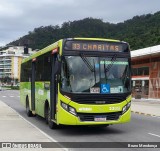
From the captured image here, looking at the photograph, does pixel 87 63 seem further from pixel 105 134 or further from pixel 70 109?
Result: pixel 105 134

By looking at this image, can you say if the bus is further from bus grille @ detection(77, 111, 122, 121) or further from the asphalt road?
the asphalt road

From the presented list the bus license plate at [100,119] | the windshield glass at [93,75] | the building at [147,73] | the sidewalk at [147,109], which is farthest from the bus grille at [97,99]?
the building at [147,73]

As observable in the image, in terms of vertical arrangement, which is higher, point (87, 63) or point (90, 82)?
point (87, 63)

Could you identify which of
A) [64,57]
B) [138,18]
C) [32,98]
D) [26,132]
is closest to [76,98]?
[64,57]

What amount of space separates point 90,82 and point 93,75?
→ 0.27 meters

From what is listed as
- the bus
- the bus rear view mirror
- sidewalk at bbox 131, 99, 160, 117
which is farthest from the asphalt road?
sidewalk at bbox 131, 99, 160, 117

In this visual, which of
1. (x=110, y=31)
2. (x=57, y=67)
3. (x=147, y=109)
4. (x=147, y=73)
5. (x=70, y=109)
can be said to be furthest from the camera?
(x=110, y=31)

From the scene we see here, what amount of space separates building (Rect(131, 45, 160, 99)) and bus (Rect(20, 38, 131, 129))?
3217 cm

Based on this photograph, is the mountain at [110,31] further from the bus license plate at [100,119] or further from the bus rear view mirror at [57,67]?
the bus license plate at [100,119]

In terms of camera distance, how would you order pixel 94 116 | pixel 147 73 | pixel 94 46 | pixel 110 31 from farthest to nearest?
pixel 110 31 → pixel 147 73 → pixel 94 46 → pixel 94 116

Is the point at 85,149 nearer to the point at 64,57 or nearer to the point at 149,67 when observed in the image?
the point at 64,57

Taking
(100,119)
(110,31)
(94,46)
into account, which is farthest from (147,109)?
(110,31)

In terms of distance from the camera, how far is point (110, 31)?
9512 centimetres

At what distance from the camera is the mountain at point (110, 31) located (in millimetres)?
78875
